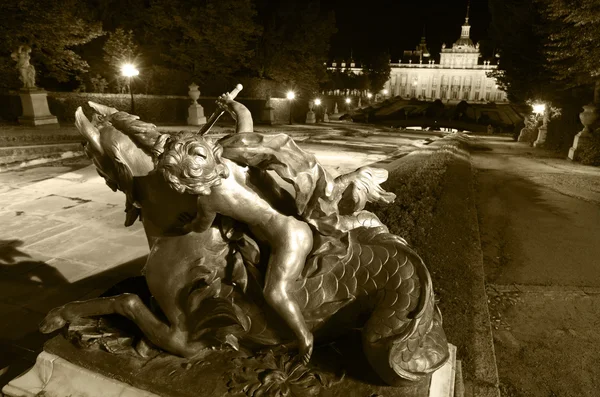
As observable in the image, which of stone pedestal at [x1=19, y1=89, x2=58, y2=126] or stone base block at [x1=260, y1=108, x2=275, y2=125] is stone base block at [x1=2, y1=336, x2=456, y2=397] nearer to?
stone pedestal at [x1=19, y1=89, x2=58, y2=126]

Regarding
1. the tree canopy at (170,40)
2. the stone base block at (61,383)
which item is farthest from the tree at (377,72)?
the stone base block at (61,383)

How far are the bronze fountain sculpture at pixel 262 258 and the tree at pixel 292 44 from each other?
30.9m

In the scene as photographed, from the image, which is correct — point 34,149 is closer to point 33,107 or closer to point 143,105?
point 33,107

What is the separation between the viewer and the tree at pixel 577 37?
414 inches

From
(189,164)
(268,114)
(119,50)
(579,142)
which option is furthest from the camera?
(268,114)

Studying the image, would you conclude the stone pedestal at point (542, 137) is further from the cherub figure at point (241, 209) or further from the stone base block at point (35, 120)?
the stone base block at point (35, 120)

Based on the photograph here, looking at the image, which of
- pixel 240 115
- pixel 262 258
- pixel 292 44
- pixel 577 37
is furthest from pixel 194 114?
pixel 262 258

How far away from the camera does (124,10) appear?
24.7m

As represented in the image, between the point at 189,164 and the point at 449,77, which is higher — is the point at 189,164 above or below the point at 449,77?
below

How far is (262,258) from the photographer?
1.93m

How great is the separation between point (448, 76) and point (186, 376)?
343 ft

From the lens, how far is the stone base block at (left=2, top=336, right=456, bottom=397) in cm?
192

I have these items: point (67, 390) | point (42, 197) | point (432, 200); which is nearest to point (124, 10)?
point (42, 197)

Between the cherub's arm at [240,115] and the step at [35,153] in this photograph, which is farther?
the step at [35,153]
